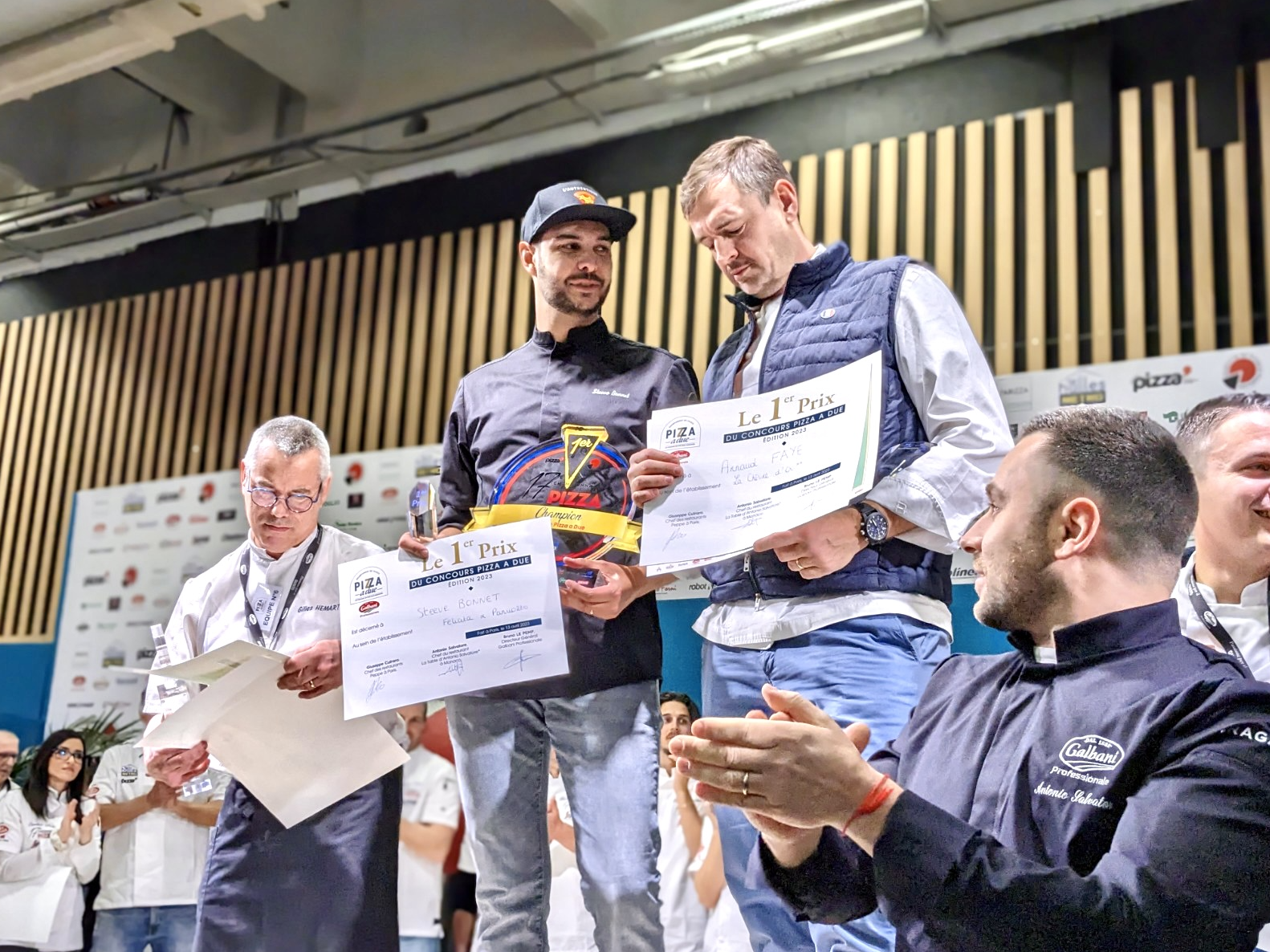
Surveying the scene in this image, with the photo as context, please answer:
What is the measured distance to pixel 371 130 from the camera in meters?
6.24

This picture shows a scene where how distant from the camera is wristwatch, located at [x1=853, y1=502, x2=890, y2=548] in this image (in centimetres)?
171

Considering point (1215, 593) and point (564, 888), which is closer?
point (1215, 593)

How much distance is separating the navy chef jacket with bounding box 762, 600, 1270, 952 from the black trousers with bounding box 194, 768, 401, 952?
3.98 ft

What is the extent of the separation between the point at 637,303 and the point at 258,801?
10.3 feet

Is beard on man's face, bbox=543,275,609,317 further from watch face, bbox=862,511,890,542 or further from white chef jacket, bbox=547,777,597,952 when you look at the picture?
white chef jacket, bbox=547,777,597,952

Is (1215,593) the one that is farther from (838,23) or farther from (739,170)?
(838,23)

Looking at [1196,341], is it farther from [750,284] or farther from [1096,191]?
[750,284]

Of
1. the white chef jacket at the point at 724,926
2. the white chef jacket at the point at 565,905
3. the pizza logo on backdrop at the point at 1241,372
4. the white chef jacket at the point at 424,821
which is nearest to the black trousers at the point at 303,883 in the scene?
the white chef jacket at the point at 565,905

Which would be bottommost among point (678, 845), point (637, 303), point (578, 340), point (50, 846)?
point (50, 846)

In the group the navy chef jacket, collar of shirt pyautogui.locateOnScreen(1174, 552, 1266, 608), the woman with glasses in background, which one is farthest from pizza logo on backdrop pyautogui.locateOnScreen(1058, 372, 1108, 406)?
the woman with glasses in background

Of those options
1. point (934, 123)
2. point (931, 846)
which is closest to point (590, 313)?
point (931, 846)

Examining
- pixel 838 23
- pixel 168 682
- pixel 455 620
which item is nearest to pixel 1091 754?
pixel 455 620

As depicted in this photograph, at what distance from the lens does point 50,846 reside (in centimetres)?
420

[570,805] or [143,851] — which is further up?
[570,805]
